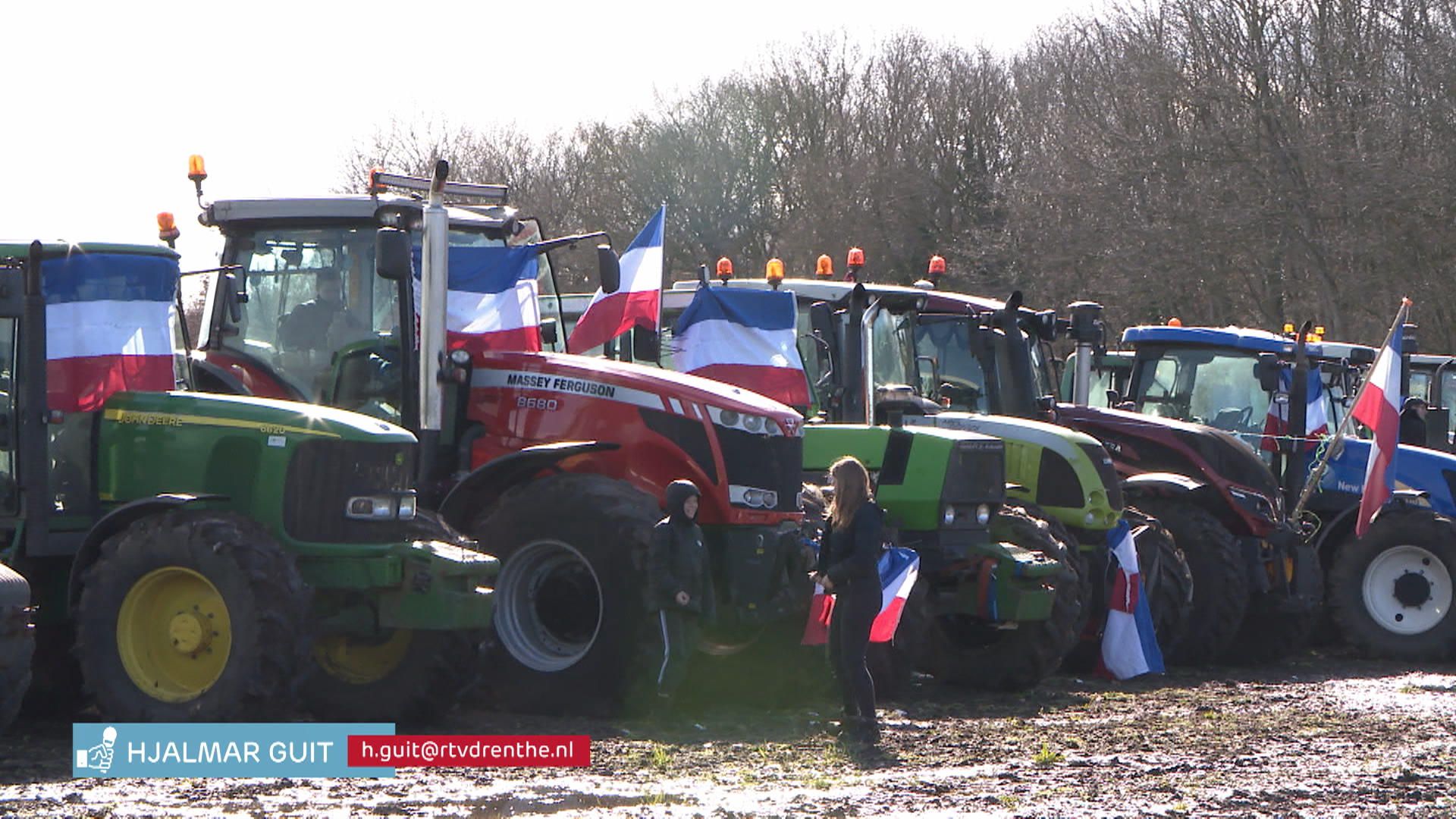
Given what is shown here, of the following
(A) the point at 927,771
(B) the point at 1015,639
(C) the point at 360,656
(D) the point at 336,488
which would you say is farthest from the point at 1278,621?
(D) the point at 336,488

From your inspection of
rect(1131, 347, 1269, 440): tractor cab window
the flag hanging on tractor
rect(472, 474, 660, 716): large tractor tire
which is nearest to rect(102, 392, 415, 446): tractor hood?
rect(472, 474, 660, 716): large tractor tire

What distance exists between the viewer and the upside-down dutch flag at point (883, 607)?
1033 cm

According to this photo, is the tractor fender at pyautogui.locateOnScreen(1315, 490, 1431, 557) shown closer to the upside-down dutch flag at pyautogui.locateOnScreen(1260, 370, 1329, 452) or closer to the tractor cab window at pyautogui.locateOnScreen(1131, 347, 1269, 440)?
the upside-down dutch flag at pyautogui.locateOnScreen(1260, 370, 1329, 452)

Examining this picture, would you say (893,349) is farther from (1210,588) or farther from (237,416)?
(237,416)

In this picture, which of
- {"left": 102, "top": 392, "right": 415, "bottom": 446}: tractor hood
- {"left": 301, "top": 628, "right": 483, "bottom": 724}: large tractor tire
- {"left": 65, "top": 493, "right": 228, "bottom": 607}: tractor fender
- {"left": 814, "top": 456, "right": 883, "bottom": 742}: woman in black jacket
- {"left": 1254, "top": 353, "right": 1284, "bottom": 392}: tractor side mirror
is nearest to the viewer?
{"left": 65, "top": 493, "right": 228, "bottom": 607}: tractor fender

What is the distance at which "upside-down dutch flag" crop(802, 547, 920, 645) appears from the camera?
33.9 ft

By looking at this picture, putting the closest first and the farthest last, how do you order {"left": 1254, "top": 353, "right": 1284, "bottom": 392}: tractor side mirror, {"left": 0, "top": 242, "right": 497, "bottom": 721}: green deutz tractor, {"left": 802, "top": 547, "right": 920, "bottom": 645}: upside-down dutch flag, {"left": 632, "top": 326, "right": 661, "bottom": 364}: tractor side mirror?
{"left": 0, "top": 242, "right": 497, "bottom": 721}: green deutz tractor
{"left": 802, "top": 547, "right": 920, "bottom": 645}: upside-down dutch flag
{"left": 632, "top": 326, "right": 661, "bottom": 364}: tractor side mirror
{"left": 1254, "top": 353, "right": 1284, "bottom": 392}: tractor side mirror

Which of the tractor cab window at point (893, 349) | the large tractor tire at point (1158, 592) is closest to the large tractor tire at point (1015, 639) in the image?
the large tractor tire at point (1158, 592)

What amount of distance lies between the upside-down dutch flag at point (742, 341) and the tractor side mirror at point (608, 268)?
1.66m

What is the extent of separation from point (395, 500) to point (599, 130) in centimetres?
3075

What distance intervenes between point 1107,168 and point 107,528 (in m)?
24.6

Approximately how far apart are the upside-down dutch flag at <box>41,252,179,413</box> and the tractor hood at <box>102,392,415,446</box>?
108 millimetres

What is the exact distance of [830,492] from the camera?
11.2 m

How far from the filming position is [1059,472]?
13.3m
